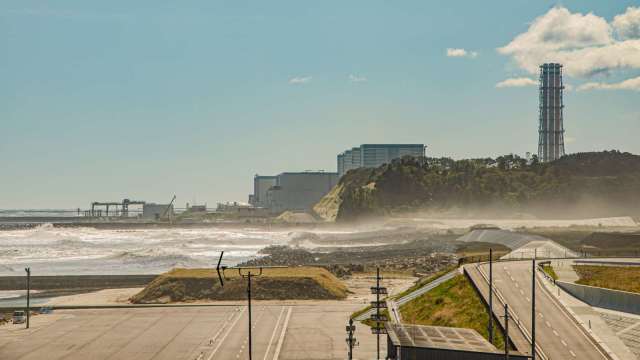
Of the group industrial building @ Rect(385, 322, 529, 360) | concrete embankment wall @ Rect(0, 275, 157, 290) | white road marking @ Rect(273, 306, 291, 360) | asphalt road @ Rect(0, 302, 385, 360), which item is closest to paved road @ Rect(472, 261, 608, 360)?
industrial building @ Rect(385, 322, 529, 360)

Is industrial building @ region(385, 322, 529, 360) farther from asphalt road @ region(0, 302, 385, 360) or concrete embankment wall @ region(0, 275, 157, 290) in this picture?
concrete embankment wall @ region(0, 275, 157, 290)

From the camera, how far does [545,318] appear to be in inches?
2142

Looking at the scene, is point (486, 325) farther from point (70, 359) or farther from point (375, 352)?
point (70, 359)

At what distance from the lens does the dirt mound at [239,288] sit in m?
85.3

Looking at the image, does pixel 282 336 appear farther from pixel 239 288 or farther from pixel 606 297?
pixel 606 297

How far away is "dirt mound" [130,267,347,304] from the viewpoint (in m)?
85.3

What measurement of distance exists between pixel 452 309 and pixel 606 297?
12593 mm

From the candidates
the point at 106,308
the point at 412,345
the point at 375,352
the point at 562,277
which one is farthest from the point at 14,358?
the point at 562,277

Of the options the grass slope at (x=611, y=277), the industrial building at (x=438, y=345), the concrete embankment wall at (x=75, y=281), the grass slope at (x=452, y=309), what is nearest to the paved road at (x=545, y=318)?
the grass slope at (x=452, y=309)

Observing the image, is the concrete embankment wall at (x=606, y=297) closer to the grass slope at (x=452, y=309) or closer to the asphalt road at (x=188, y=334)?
the grass slope at (x=452, y=309)

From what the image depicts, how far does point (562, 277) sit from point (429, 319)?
15.2 m

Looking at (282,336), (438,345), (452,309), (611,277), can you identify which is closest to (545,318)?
(452,309)

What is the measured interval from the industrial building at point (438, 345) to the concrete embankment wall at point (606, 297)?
1395 centimetres

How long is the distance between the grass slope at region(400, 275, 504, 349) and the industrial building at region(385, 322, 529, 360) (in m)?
4.41
